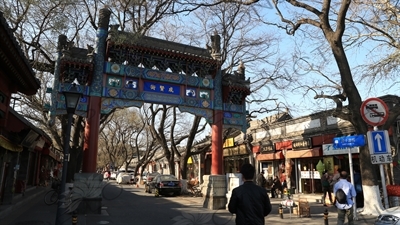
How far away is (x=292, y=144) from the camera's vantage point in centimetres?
1956

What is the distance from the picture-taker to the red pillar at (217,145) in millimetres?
14250

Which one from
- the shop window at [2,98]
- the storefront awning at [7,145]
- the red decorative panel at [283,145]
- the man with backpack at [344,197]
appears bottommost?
the man with backpack at [344,197]

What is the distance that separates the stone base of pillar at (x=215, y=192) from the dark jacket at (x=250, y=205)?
959 centimetres

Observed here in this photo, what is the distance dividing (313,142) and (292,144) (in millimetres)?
1662

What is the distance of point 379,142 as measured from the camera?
737 cm

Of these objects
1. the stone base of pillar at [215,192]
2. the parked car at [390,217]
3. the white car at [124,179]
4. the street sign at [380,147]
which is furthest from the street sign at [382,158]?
the white car at [124,179]

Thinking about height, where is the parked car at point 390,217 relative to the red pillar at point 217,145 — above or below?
below

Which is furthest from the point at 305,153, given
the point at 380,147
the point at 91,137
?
the point at 91,137

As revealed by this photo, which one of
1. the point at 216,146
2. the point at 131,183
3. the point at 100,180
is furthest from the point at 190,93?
the point at 131,183

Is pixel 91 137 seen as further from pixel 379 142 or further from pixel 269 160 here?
pixel 269 160

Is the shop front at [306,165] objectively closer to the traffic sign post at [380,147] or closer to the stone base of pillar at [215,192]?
the stone base of pillar at [215,192]

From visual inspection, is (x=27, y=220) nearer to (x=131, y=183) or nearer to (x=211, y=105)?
(x=211, y=105)

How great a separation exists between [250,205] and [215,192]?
32.2 feet

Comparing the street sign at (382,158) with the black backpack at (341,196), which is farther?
the black backpack at (341,196)
